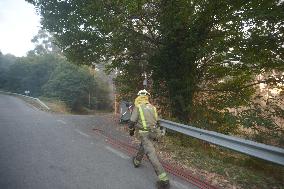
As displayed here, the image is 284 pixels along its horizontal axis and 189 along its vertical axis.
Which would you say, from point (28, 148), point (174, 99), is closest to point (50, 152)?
point (28, 148)

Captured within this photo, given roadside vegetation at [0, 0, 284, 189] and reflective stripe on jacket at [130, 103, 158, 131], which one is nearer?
reflective stripe on jacket at [130, 103, 158, 131]

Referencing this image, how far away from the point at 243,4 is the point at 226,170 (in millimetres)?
6798

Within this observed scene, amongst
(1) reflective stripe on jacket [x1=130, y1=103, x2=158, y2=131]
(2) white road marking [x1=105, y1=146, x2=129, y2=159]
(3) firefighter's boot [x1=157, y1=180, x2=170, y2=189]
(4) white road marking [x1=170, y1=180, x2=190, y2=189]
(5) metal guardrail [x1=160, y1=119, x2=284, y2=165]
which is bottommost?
(4) white road marking [x1=170, y1=180, x2=190, y2=189]

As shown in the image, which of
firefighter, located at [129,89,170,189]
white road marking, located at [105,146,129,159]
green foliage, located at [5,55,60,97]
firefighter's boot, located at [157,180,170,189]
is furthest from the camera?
A: green foliage, located at [5,55,60,97]

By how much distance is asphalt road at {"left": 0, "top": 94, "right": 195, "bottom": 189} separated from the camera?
593 cm

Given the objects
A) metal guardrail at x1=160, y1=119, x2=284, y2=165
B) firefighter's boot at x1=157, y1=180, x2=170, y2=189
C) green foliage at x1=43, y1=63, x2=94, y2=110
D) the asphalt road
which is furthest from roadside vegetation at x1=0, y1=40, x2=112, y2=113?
firefighter's boot at x1=157, y1=180, x2=170, y2=189

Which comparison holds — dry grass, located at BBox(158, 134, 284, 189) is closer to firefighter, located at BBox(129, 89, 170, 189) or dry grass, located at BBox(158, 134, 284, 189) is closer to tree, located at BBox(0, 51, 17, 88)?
firefighter, located at BBox(129, 89, 170, 189)

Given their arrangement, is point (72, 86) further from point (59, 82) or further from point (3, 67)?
point (3, 67)

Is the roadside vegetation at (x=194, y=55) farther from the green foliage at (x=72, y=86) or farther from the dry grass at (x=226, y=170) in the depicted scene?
the green foliage at (x=72, y=86)

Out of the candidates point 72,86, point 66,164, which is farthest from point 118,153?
point 72,86

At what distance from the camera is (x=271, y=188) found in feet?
20.9

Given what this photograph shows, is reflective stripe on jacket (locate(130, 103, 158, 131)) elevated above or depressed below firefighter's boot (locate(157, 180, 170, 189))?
above

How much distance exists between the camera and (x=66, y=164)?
712 centimetres

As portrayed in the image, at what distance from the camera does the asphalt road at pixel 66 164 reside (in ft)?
19.5
